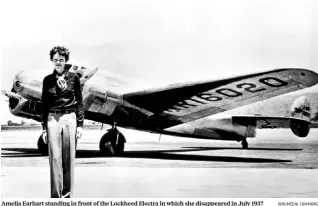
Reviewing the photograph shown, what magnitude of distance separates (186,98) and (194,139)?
1243 millimetres

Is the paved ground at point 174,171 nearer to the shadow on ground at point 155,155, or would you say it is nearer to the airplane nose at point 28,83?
the shadow on ground at point 155,155

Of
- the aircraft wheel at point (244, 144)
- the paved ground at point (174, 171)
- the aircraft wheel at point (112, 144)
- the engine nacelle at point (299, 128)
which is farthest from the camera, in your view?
the aircraft wheel at point (244, 144)

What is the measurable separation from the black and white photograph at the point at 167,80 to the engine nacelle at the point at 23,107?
2 cm

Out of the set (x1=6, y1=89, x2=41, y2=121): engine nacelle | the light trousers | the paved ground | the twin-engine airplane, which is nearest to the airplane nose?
the twin-engine airplane

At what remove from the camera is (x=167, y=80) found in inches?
214

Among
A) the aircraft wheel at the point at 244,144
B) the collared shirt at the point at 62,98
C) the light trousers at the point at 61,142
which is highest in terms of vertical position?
the collared shirt at the point at 62,98

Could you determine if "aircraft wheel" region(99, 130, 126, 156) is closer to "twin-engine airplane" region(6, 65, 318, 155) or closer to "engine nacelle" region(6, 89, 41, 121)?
"twin-engine airplane" region(6, 65, 318, 155)

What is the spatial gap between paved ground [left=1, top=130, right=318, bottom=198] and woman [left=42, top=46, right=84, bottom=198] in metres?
0.59

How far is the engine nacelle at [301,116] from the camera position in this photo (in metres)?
5.39

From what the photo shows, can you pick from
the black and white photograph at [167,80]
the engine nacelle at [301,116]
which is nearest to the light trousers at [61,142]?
the black and white photograph at [167,80]

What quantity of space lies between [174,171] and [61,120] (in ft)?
5.90

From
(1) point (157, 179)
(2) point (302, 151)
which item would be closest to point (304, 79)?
(2) point (302, 151)

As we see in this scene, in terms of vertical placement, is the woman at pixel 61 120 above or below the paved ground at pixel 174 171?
above

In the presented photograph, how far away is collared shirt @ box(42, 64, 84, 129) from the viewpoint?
12.8 ft
